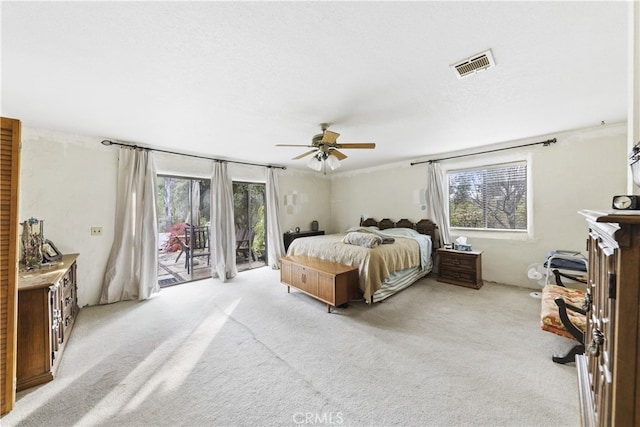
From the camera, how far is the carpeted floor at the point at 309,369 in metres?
1.56

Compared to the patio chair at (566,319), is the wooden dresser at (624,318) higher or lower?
higher

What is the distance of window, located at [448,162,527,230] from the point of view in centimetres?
391

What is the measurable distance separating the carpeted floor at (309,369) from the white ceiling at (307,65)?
A: 7.77 ft

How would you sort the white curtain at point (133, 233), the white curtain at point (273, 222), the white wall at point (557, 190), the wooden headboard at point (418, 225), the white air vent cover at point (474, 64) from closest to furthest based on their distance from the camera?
the white air vent cover at point (474, 64)
the white wall at point (557, 190)
the white curtain at point (133, 233)
the wooden headboard at point (418, 225)
the white curtain at point (273, 222)

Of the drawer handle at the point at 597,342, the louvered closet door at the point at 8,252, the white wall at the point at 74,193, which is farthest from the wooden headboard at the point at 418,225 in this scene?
the louvered closet door at the point at 8,252

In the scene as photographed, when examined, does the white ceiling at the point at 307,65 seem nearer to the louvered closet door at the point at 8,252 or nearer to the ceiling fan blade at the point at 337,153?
the ceiling fan blade at the point at 337,153

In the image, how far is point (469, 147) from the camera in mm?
4121

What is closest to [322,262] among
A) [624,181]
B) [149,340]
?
[149,340]

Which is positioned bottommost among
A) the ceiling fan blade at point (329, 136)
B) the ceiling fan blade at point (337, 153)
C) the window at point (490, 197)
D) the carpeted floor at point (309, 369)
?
the carpeted floor at point (309, 369)

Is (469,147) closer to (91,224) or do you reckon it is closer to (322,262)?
(322,262)

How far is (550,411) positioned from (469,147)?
3.72 meters

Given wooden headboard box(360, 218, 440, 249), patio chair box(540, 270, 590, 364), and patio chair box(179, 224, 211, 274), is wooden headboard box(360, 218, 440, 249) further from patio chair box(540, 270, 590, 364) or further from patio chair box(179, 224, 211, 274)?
patio chair box(179, 224, 211, 274)

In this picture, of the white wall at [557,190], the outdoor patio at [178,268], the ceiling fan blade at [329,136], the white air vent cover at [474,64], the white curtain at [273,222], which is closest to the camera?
the white air vent cover at [474,64]

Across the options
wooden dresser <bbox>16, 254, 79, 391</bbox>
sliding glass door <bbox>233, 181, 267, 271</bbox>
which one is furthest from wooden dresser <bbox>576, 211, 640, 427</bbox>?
sliding glass door <bbox>233, 181, 267, 271</bbox>
